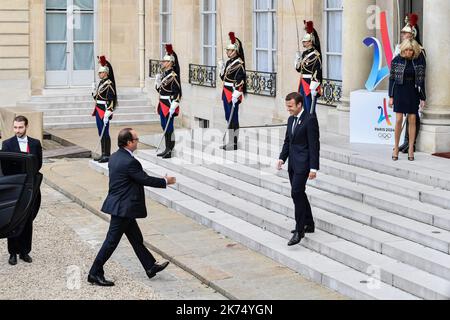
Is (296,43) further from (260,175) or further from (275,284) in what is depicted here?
(275,284)

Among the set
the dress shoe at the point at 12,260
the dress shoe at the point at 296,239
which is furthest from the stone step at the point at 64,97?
the dress shoe at the point at 296,239

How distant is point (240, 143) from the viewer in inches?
632

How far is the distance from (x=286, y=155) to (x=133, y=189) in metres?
1.86

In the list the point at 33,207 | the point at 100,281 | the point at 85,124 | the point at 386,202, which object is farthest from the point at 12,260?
the point at 85,124

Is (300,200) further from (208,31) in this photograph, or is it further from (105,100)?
(208,31)

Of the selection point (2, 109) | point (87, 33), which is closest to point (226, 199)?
point (2, 109)

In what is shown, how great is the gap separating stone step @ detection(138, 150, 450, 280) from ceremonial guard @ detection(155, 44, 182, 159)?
16.2 inches

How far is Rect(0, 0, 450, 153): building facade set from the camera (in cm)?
1559

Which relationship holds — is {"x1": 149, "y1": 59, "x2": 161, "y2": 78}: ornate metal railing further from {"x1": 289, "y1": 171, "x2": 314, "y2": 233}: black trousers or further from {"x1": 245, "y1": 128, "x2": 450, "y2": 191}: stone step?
{"x1": 289, "y1": 171, "x2": 314, "y2": 233}: black trousers

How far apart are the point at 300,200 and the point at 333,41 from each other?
297 inches

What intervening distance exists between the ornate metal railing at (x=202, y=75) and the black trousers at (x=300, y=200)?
36.4 ft

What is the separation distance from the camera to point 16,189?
10641mm

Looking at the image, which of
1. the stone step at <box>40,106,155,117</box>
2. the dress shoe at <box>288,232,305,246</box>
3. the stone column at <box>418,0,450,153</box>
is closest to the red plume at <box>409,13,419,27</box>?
the stone column at <box>418,0,450,153</box>

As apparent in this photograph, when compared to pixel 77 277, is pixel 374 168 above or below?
above
